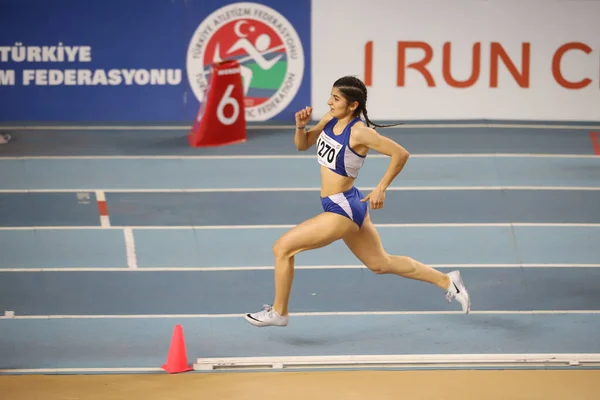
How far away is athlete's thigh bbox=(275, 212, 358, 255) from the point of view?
7039mm

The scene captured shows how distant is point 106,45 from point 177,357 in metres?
8.86

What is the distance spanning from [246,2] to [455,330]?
8231 millimetres

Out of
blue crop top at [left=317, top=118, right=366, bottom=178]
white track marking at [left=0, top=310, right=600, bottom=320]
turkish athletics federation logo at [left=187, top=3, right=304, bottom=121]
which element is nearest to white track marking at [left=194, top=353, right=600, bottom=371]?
white track marking at [left=0, top=310, right=600, bottom=320]

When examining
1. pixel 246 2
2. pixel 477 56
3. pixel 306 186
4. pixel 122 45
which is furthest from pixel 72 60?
pixel 477 56

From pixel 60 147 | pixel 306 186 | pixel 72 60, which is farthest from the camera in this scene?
pixel 72 60

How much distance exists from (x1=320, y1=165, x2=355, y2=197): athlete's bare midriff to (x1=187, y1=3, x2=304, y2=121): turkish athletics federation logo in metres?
8.23

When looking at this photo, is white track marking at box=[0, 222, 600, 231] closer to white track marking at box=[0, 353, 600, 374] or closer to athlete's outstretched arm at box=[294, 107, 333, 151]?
athlete's outstretched arm at box=[294, 107, 333, 151]

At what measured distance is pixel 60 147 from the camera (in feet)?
46.3

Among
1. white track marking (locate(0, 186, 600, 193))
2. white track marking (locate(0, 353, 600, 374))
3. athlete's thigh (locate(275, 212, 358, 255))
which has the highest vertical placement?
athlete's thigh (locate(275, 212, 358, 255))

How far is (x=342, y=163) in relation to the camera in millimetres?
7086

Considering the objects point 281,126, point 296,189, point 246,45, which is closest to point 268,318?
point 296,189

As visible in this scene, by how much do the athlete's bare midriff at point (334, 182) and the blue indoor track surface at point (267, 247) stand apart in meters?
1.19

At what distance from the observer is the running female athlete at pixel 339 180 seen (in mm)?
6934

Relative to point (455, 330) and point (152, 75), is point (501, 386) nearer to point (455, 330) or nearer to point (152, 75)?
point (455, 330)
